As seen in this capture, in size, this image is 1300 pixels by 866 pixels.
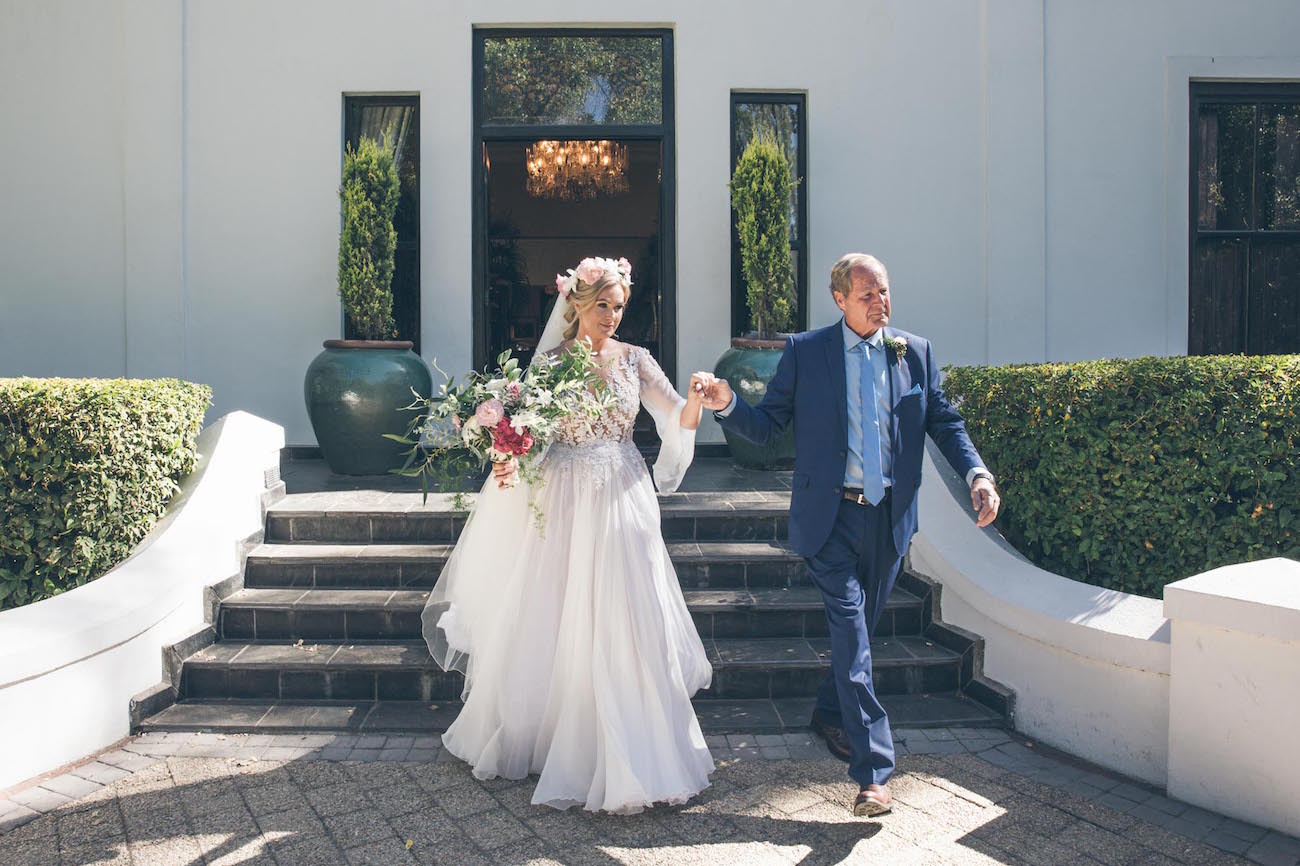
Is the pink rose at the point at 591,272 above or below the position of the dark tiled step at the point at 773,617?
above

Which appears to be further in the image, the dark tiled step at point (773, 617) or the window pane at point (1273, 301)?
the window pane at point (1273, 301)

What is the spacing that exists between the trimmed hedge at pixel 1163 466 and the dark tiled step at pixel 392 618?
107 centimetres

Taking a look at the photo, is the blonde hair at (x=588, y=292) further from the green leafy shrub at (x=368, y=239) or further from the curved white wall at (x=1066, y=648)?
the green leafy shrub at (x=368, y=239)

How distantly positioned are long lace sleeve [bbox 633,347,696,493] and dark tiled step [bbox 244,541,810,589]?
1298mm

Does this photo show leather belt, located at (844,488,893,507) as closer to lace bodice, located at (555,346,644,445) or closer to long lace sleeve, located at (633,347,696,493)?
long lace sleeve, located at (633,347,696,493)

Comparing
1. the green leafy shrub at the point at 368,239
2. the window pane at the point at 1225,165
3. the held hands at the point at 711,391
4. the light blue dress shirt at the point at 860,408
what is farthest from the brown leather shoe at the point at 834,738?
the window pane at the point at 1225,165

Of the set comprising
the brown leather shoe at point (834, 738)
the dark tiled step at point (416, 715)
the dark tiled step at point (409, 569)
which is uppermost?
the dark tiled step at point (409, 569)

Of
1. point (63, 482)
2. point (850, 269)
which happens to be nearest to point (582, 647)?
point (850, 269)

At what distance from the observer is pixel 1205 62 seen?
8.38 m

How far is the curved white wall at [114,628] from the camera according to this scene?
3.98 meters

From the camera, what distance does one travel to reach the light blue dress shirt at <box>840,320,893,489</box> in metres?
3.81

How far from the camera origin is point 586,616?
382 cm

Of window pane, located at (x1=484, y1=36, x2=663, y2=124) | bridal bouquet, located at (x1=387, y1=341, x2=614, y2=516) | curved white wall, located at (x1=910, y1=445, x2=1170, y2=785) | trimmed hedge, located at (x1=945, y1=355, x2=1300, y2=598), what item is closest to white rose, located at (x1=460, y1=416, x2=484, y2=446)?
bridal bouquet, located at (x1=387, y1=341, x2=614, y2=516)

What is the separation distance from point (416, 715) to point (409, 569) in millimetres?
1161
